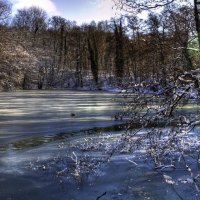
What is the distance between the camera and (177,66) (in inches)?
259

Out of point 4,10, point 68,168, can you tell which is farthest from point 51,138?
point 4,10

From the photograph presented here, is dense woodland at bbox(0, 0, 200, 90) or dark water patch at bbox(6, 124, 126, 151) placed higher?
dense woodland at bbox(0, 0, 200, 90)

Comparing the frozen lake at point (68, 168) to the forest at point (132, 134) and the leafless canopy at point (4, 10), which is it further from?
the leafless canopy at point (4, 10)

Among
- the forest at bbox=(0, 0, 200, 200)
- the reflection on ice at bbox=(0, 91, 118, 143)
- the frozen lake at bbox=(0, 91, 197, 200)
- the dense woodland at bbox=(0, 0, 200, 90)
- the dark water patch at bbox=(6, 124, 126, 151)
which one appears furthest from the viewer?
the dense woodland at bbox=(0, 0, 200, 90)

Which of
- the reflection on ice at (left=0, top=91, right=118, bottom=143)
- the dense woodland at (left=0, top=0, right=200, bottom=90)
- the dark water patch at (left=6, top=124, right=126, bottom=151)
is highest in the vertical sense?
the dense woodland at (left=0, top=0, right=200, bottom=90)

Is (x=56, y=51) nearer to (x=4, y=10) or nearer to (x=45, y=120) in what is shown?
(x=4, y=10)

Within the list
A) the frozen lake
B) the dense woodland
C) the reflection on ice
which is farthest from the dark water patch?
the dense woodland

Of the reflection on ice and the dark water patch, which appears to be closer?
the dark water patch

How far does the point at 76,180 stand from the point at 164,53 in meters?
4.26

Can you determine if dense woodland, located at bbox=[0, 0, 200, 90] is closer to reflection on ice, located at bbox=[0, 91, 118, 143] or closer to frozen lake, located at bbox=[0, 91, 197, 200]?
reflection on ice, located at bbox=[0, 91, 118, 143]

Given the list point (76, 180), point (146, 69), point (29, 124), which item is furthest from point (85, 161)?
point (29, 124)

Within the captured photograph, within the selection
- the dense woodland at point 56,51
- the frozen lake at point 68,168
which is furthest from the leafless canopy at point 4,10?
the frozen lake at point 68,168

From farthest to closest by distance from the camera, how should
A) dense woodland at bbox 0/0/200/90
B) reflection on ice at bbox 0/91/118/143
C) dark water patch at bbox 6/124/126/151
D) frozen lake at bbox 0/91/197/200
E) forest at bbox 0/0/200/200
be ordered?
dense woodland at bbox 0/0/200/90 → reflection on ice at bbox 0/91/118/143 → dark water patch at bbox 6/124/126/151 → frozen lake at bbox 0/91/197/200 → forest at bbox 0/0/200/200

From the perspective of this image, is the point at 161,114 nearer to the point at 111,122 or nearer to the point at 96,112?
the point at 111,122
